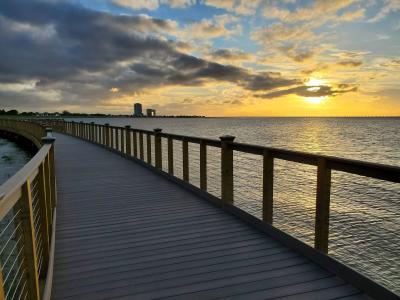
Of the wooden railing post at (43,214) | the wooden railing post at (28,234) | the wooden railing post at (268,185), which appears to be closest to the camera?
the wooden railing post at (28,234)

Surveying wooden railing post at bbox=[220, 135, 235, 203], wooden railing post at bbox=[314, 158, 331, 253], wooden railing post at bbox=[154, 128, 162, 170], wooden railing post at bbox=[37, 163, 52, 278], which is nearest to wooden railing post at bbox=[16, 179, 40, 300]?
wooden railing post at bbox=[37, 163, 52, 278]

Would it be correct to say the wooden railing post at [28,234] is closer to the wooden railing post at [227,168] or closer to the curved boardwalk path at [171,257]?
the curved boardwalk path at [171,257]

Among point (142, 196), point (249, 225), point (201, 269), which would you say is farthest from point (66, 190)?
point (201, 269)

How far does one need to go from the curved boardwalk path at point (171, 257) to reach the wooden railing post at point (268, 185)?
0.33m

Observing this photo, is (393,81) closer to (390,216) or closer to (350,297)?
(390,216)

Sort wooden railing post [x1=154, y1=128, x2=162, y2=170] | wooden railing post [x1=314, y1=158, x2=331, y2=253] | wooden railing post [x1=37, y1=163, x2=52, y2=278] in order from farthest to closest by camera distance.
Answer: wooden railing post [x1=154, y1=128, x2=162, y2=170]
wooden railing post [x1=314, y1=158, x2=331, y2=253]
wooden railing post [x1=37, y1=163, x2=52, y2=278]

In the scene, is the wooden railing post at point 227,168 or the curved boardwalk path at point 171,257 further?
the wooden railing post at point 227,168

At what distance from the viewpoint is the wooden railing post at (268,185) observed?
4703 millimetres

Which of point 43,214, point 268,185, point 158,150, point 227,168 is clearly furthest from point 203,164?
point 43,214

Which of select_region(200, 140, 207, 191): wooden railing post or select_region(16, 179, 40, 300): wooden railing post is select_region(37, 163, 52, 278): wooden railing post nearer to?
select_region(16, 179, 40, 300): wooden railing post

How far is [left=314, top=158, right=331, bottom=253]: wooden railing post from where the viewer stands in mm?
3656

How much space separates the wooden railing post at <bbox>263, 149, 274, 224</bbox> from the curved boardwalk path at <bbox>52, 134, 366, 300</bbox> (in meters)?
0.33

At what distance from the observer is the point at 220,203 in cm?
621

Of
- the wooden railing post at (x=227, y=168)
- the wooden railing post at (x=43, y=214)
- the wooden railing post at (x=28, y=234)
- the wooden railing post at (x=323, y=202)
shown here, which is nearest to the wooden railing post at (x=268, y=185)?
the wooden railing post at (x=323, y=202)
